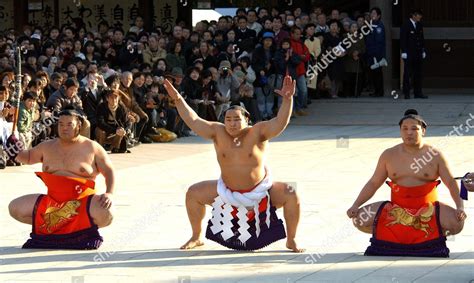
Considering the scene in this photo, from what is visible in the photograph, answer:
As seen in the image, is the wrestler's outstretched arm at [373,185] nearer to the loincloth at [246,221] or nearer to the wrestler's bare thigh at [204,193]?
the loincloth at [246,221]

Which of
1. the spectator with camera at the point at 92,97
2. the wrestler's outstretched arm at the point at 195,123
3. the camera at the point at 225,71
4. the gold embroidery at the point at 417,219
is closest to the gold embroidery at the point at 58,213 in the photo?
the wrestler's outstretched arm at the point at 195,123

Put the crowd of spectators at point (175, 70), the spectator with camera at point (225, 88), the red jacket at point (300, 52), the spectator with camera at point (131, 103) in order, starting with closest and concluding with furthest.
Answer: the crowd of spectators at point (175, 70) < the spectator with camera at point (131, 103) < the spectator with camera at point (225, 88) < the red jacket at point (300, 52)

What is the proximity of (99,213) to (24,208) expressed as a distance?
49cm

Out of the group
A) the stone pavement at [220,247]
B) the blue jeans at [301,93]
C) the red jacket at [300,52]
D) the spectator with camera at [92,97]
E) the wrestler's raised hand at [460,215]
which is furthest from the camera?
the blue jeans at [301,93]

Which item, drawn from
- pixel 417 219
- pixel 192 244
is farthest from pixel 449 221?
pixel 192 244

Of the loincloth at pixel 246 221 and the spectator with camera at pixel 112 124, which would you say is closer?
the loincloth at pixel 246 221

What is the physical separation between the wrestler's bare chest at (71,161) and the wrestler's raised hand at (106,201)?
22cm

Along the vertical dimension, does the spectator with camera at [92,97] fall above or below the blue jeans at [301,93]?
above

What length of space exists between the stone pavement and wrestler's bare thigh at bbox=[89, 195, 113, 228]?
6.7 inches

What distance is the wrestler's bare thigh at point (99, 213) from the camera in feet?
24.0

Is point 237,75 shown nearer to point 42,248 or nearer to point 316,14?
point 316,14

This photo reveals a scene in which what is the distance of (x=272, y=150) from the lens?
1280 cm

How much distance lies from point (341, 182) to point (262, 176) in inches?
125

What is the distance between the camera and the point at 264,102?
50.2 ft
